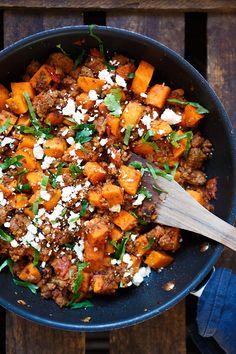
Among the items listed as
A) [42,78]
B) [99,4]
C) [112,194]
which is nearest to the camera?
[112,194]

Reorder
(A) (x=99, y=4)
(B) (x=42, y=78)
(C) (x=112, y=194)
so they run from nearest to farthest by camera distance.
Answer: (C) (x=112, y=194)
(B) (x=42, y=78)
(A) (x=99, y=4)

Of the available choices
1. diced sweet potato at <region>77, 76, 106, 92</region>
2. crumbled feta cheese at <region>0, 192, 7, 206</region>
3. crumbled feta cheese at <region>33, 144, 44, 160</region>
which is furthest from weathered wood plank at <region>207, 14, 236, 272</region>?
crumbled feta cheese at <region>0, 192, 7, 206</region>

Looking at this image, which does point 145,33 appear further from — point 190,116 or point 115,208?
point 115,208

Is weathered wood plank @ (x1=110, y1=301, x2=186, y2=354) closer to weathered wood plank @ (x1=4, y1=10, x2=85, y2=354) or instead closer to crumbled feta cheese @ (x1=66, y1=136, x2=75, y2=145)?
weathered wood plank @ (x1=4, y1=10, x2=85, y2=354)

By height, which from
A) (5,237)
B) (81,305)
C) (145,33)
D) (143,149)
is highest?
(145,33)

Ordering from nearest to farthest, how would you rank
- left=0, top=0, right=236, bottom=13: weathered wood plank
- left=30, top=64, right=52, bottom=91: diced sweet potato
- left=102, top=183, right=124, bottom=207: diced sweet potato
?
1. left=102, top=183, right=124, bottom=207: diced sweet potato
2. left=30, top=64, right=52, bottom=91: diced sweet potato
3. left=0, top=0, right=236, bottom=13: weathered wood plank

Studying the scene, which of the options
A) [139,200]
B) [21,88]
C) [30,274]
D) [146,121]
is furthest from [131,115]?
[30,274]

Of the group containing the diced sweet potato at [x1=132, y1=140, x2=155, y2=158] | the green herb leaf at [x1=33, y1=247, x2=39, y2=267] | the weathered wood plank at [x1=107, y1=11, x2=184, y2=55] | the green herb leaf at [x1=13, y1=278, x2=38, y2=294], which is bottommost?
the green herb leaf at [x1=13, y1=278, x2=38, y2=294]
